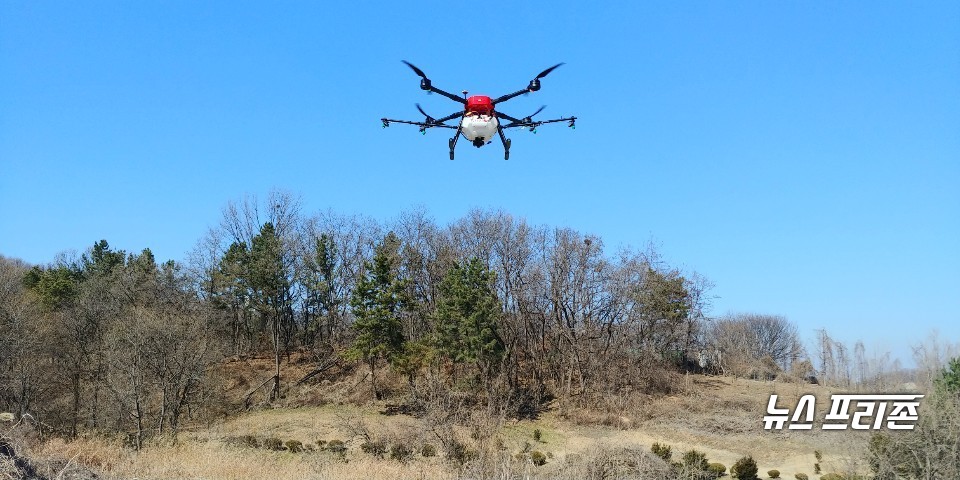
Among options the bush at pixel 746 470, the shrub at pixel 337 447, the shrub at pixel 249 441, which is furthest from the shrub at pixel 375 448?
the bush at pixel 746 470

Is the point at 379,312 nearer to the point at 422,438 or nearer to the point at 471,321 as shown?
the point at 471,321

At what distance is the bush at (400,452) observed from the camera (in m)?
22.7

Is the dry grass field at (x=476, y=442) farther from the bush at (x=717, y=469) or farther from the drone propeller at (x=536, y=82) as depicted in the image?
the drone propeller at (x=536, y=82)

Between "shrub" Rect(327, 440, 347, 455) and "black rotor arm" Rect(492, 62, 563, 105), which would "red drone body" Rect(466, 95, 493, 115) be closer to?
"black rotor arm" Rect(492, 62, 563, 105)

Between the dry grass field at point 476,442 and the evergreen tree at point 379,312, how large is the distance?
11.8ft

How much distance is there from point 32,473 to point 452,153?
8759 mm

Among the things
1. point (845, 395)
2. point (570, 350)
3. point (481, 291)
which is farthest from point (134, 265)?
point (845, 395)

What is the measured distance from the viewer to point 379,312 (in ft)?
129

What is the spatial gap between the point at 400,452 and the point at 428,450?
6.02ft

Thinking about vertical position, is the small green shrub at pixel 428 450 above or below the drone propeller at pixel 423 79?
below

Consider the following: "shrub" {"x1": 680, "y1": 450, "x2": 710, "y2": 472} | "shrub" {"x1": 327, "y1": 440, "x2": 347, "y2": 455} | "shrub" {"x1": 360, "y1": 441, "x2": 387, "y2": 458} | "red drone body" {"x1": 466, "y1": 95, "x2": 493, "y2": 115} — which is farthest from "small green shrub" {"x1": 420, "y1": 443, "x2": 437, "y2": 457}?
"red drone body" {"x1": 466, "y1": 95, "x2": 493, "y2": 115}

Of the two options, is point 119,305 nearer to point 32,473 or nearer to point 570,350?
point 570,350

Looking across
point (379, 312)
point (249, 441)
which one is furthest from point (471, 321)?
point (249, 441)

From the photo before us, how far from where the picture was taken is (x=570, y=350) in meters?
43.4
